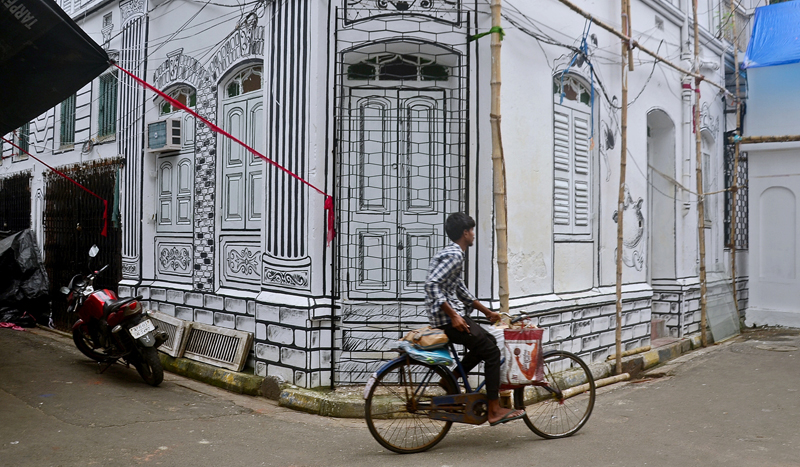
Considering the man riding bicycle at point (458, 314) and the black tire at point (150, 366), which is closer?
the man riding bicycle at point (458, 314)

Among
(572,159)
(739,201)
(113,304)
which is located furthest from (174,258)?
(739,201)

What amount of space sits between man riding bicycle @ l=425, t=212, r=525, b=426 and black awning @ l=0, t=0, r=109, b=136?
3832mm

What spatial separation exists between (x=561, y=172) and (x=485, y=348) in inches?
135

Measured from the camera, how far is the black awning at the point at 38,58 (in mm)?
→ 5727

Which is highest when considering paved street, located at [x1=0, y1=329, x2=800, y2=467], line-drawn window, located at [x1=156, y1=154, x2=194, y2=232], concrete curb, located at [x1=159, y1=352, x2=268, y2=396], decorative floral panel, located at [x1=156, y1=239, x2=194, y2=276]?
line-drawn window, located at [x1=156, y1=154, x2=194, y2=232]

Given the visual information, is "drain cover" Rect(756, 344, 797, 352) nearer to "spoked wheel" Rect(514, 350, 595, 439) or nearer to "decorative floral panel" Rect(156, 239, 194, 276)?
"spoked wheel" Rect(514, 350, 595, 439)

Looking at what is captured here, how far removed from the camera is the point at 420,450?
5020 millimetres

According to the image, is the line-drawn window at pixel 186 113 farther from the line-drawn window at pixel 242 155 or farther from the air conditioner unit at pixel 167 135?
the line-drawn window at pixel 242 155

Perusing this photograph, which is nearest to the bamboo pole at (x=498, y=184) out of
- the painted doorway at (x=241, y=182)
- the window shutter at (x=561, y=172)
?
the window shutter at (x=561, y=172)

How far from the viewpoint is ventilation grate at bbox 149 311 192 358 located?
8.00 m

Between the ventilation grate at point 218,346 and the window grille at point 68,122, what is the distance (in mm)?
5231

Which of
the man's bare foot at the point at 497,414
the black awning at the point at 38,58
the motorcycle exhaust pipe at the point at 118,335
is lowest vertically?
the man's bare foot at the point at 497,414

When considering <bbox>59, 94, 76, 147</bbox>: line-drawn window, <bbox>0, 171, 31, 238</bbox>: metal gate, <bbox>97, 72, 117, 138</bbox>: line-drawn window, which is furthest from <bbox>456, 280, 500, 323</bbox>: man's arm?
<bbox>0, 171, 31, 238</bbox>: metal gate

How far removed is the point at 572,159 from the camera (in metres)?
7.97
